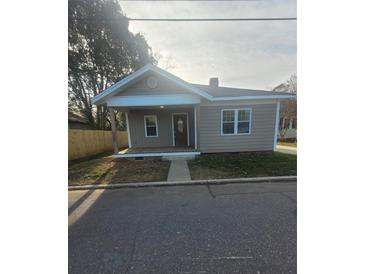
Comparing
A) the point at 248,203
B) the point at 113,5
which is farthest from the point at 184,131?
the point at 113,5

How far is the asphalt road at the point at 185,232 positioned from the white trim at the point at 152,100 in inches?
171

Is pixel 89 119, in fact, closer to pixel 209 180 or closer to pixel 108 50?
pixel 108 50

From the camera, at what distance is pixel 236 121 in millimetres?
7988

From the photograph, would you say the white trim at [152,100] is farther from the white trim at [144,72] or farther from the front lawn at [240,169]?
the front lawn at [240,169]

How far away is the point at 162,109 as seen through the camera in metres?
9.30

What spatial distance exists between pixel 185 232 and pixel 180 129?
745cm

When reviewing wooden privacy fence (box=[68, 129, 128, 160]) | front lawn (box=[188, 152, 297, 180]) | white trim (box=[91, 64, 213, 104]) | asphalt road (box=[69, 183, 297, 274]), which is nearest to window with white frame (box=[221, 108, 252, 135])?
white trim (box=[91, 64, 213, 104])

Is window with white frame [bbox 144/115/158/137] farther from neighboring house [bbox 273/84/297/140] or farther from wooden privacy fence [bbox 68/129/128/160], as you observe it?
neighboring house [bbox 273/84/297/140]

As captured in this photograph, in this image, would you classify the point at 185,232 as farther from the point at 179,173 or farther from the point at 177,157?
the point at 177,157

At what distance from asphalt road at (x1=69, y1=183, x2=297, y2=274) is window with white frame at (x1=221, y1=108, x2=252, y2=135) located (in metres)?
4.56

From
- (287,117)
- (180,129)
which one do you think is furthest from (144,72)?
(287,117)

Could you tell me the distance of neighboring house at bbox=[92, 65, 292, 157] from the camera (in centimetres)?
702
